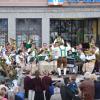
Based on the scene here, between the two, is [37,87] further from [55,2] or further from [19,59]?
[55,2]

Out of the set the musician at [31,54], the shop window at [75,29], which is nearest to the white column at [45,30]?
the shop window at [75,29]

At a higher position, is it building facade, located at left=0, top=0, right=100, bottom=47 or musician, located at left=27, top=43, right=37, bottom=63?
building facade, located at left=0, top=0, right=100, bottom=47

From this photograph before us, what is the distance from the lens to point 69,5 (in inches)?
1372

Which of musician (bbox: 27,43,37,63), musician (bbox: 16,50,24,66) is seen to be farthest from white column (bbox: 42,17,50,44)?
musician (bbox: 16,50,24,66)

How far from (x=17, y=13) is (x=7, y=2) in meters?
1.04

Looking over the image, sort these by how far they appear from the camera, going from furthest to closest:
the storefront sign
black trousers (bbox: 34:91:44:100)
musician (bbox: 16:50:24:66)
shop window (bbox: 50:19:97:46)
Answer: shop window (bbox: 50:19:97:46)
the storefront sign
musician (bbox: 16:50:24:66)
black trousers (bbox: 34:91:44:100)

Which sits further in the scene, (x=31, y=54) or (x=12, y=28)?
(x=12, y=28)

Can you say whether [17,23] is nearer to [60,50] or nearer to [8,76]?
[60,50]

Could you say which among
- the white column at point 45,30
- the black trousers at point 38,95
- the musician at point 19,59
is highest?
the white column at point 45,30

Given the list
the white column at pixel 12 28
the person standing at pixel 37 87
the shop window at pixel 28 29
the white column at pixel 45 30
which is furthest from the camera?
the shop window at pixel 28 29

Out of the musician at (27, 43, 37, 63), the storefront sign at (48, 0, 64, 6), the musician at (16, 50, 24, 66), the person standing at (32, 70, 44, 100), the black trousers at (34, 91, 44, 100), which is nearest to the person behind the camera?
the person standing at (32, 70, 44, 100)

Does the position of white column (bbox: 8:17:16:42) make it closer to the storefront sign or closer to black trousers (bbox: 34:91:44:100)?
the storefront sign

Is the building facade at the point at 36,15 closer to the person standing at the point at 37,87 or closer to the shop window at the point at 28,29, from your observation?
the shop window at the point at 28,29

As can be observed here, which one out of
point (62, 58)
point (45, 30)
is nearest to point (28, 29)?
point (45, 30)
